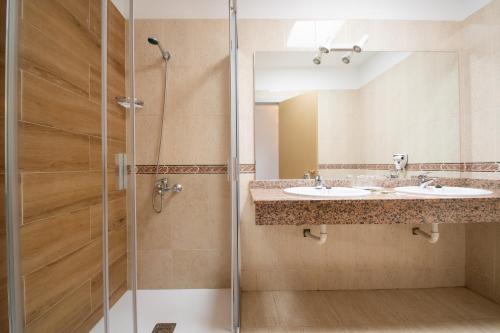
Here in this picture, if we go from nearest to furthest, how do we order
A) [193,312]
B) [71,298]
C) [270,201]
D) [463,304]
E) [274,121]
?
[71,298]
[270,201]
[193,312]
[463,304]
[274,121]

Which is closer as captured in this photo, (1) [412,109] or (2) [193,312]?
(2) [193,312]

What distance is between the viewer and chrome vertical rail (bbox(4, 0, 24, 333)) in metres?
0.82

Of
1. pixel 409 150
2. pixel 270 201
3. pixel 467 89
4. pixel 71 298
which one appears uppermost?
pixel 467 89

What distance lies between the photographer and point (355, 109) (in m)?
2.03

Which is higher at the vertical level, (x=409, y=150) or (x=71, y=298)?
(x=409, y=150)

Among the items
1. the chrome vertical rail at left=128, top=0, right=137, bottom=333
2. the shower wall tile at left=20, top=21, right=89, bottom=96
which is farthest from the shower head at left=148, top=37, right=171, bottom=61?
the shower wall tile at left=20, top=21, right=89, bottom=96

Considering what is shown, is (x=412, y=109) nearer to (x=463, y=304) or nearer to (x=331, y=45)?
(x=331, y=45)

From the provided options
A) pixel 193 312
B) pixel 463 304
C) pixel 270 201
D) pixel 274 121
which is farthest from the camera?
pixel 274 121

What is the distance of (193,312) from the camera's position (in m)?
1.69

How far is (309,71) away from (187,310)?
6.33 ft

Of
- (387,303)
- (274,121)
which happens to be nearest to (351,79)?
(274,121)

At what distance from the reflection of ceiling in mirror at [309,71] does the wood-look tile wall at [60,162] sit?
1.33 metres

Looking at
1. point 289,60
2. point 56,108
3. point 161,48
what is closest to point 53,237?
point 56,108

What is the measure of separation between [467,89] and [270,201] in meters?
1.86
